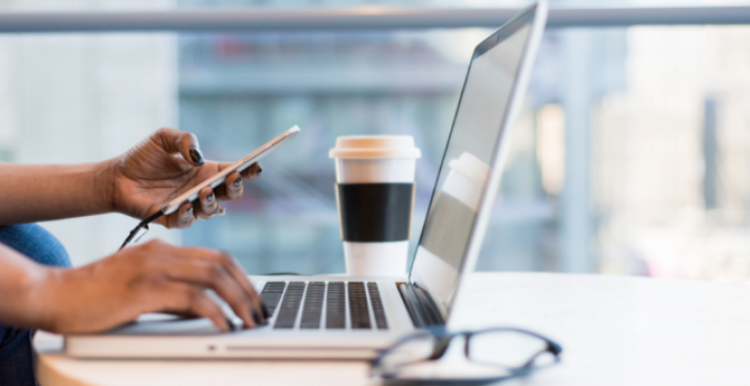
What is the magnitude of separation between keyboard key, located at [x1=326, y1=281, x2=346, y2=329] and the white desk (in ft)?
0.11

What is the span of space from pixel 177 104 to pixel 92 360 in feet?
6.88

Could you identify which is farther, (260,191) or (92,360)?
(260,191)

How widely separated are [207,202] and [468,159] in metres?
0.33

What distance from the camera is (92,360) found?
34cm

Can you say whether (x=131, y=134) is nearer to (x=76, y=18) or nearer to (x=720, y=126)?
(x=76, y=18)

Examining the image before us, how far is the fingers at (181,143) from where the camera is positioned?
64cm

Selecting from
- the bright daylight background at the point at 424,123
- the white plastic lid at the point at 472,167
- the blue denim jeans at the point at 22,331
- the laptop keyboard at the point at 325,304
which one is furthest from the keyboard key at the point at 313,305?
the bright daylight background at the point at 424,123

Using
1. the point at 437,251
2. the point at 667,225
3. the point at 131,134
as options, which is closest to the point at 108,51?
the point at 131,134

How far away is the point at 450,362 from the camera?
1.13 feet

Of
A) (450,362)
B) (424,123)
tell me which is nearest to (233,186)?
(450,362)

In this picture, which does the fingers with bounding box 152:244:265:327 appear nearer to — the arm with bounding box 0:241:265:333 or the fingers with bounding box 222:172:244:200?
the arm with bounding box 0:241:265:333

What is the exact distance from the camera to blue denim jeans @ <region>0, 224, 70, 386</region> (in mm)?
618

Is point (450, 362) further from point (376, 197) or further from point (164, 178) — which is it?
point (164, 178)

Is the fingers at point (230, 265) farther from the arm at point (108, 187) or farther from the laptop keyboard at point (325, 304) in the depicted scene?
the arm at point (108, 187)
